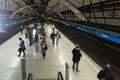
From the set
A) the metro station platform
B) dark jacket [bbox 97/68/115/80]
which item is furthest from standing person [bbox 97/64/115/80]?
the metro station platform

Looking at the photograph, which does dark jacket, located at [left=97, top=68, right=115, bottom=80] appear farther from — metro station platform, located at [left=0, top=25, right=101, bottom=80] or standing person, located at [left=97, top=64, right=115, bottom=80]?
metro station platform, located at [left=0, top=25, right=101, bottom=80]

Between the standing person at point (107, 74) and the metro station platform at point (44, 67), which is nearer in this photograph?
the standing person at point (107, 74)

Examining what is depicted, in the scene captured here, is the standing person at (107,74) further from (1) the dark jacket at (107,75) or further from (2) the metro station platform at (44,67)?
(2) the metro station platform at (44,67)

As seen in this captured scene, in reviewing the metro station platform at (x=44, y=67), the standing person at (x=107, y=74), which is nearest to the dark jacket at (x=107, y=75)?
the standing person at (x=107, y=74)

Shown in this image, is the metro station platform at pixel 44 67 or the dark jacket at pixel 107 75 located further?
the metro station platform at pixel 44 67

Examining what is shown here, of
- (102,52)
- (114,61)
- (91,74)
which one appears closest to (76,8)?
(102,52)

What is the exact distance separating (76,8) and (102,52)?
7796 millimetres

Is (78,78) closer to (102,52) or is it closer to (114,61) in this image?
(114,61)

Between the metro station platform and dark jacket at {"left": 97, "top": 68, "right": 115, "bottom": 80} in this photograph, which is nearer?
dark jacket at {"left": 97, "top": 68, "right": 115, "bottom": 80}

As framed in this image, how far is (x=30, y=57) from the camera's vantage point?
1680 centimetres

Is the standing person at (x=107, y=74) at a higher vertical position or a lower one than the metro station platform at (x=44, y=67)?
higher

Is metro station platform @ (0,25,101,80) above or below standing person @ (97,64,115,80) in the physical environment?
below

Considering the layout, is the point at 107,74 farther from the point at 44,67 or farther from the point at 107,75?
the point at 44,67

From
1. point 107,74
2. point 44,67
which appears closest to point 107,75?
point 107,74
